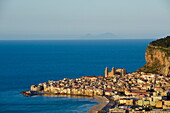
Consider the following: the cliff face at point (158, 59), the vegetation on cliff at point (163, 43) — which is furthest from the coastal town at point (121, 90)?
the vegetation on cliff at point (163, 43)

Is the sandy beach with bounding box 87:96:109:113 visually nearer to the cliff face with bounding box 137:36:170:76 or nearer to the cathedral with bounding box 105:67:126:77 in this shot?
the cathedral with bounding box 105:67:126:77

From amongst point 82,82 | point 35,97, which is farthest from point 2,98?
point 82,82

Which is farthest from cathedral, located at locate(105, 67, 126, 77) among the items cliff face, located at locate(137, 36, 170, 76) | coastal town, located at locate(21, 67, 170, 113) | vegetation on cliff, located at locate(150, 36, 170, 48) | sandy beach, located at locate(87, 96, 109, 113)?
sandy beach, located at locate(87, 96, 109, 113)

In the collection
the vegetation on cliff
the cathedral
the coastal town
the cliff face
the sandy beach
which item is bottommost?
the sandy beach

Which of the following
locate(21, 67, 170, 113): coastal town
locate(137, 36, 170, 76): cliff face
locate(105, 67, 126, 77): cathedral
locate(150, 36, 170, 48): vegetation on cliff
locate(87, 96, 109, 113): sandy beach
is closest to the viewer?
locate(87, 96, 109, 113): sandy beach

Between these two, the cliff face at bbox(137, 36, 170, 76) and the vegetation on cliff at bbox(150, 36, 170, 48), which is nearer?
the cliff face at bbox(137, 36, 170, 76)

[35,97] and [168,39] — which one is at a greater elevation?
[168,39]

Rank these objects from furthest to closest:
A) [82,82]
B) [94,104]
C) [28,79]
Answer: [28,79]
[82,82]
[94,104]

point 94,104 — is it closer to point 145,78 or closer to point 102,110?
point 102,110
